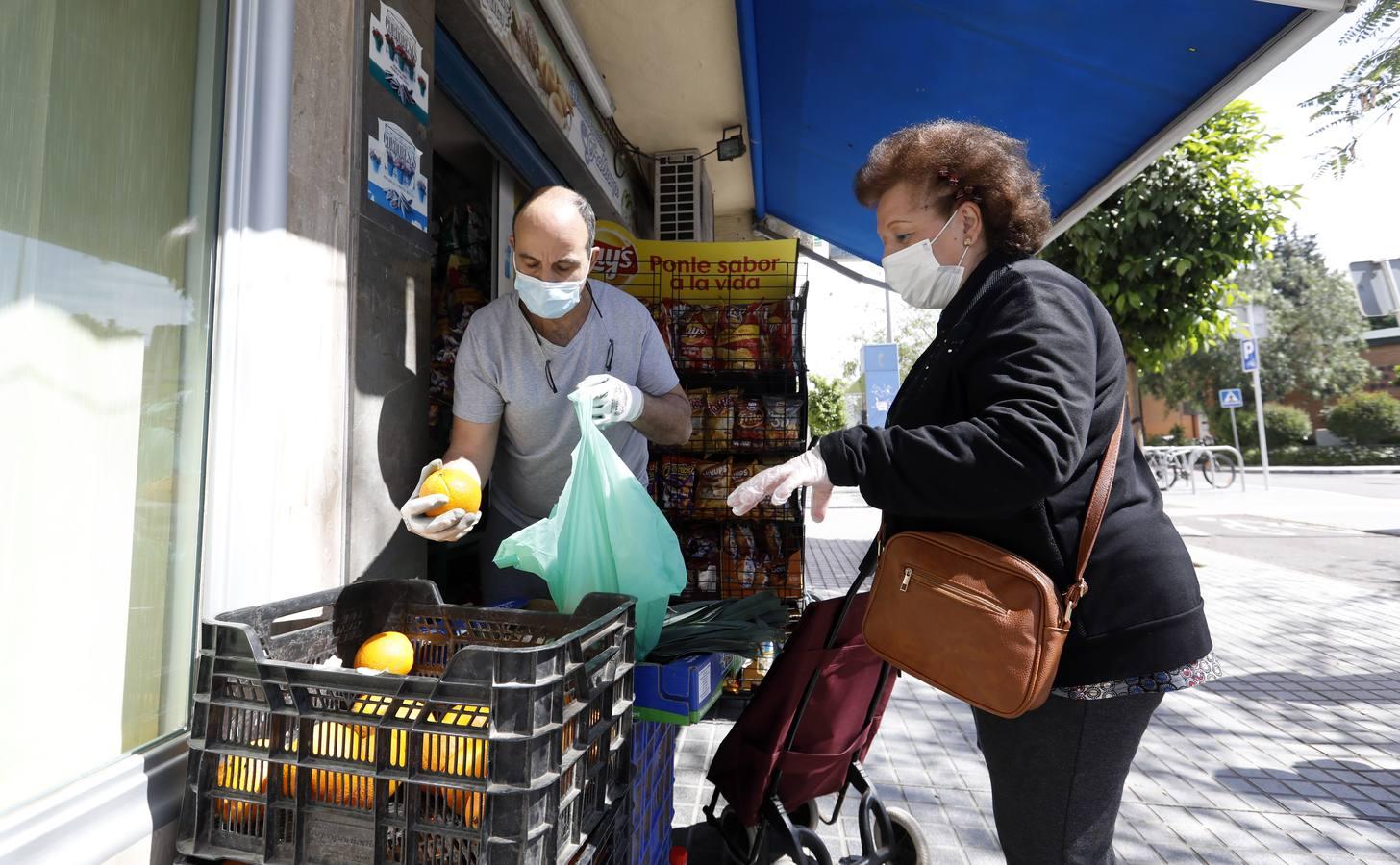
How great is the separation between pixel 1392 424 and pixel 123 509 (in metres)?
44.9

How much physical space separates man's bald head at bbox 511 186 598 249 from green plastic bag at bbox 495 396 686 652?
2.20ft

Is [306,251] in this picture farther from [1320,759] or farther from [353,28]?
[1320,759]

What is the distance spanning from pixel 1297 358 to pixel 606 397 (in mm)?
46995

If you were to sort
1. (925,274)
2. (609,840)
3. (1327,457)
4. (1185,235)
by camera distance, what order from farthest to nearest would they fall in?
(1327,457), (1185,235), (925,274), (609,840)

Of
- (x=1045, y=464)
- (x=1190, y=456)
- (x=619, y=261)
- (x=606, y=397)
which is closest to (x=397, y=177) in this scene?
(x=606, y=397)

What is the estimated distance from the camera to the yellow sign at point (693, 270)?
13.5 ft

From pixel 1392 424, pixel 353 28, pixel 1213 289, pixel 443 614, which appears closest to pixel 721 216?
pixel 1213 289

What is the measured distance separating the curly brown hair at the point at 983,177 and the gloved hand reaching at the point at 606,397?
87 cm

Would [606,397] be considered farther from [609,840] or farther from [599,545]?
[609,840]

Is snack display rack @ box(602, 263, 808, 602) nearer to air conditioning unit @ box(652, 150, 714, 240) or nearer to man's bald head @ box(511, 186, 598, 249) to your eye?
man's bald head @ box(511, 186, 598, 249)

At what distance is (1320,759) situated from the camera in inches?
140

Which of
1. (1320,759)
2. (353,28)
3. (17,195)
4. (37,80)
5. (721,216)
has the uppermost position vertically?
(721,216)

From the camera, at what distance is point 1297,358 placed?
1473 inches

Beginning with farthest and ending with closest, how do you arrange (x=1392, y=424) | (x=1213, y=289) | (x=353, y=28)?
(x=1392, y=424), (x=1213, y=289), (x=353, y=28)
